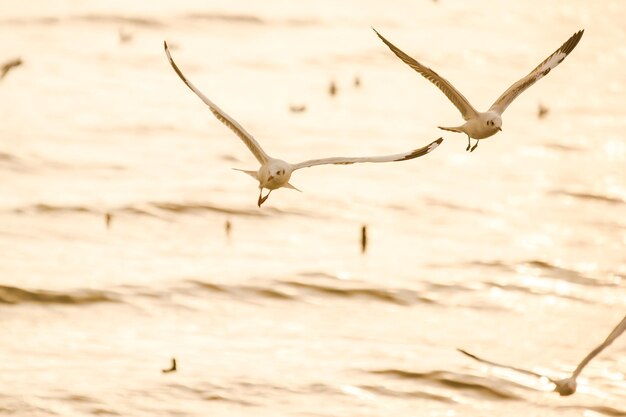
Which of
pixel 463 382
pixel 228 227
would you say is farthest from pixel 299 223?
pixel 463 382

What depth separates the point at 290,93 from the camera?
3600cm

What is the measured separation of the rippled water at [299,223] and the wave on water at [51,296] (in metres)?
0.05

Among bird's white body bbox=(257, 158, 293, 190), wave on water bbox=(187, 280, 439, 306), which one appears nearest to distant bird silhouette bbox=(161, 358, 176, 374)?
wave on water bbox=(187, 280, 439, 306)

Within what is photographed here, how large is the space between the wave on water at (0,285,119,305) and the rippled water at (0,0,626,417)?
53mm

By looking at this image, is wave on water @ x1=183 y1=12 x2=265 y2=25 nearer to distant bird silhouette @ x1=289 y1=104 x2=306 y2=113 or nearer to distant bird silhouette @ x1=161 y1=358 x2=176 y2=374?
distant bird silhouette @ x1=289 y1=104 x2=306 y2=113

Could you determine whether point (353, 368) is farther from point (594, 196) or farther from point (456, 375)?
point (594, 196)

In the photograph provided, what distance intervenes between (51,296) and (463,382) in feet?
21.1

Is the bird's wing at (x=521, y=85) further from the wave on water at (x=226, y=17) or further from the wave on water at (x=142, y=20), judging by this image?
the wave on water at (x=226, y=17)

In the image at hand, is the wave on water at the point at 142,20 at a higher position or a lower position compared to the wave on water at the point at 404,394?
higher

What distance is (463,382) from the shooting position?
21344 mm

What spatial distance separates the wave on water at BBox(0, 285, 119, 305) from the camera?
23.3 meters

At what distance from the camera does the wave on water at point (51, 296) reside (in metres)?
23.3

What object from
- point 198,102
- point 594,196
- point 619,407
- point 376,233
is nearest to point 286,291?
point 376,233

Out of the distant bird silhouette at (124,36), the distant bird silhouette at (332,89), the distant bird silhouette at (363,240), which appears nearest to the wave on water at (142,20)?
the distant bird silhouette at (124,36)
